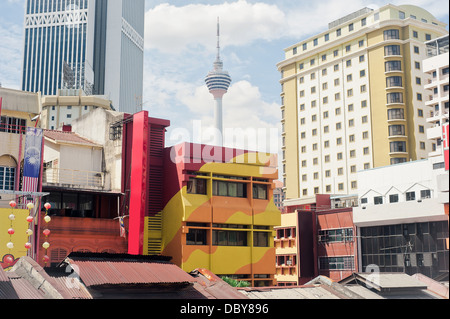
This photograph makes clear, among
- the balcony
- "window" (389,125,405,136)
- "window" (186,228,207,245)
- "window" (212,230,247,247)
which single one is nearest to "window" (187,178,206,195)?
"window" (186,228,207,245)

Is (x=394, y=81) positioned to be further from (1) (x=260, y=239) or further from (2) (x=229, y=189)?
(2) (x=229, y=189)

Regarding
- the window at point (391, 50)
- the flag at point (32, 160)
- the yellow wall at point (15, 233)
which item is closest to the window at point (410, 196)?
the window at point (391, 50)

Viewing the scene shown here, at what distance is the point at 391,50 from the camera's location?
11006cm

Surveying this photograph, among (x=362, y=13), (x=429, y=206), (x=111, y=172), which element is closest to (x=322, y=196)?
(x=429, y=206)

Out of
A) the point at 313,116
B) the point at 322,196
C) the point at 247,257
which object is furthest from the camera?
the point at 313,116

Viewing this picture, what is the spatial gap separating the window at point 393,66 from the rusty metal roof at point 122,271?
278 ft

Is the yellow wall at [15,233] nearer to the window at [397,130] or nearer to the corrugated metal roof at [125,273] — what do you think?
the corrugated metal roof at [125,273]

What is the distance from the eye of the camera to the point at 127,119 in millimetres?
52844

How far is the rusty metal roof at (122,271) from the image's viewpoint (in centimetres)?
3128

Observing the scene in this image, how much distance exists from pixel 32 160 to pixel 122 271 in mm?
16925

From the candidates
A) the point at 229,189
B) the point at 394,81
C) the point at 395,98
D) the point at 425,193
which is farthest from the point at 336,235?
the point at 394,81

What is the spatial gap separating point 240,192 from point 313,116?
72.7 metres

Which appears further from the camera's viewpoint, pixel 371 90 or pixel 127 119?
pixel 371 90

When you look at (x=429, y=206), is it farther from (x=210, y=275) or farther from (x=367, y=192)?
(x=210, y=275)
